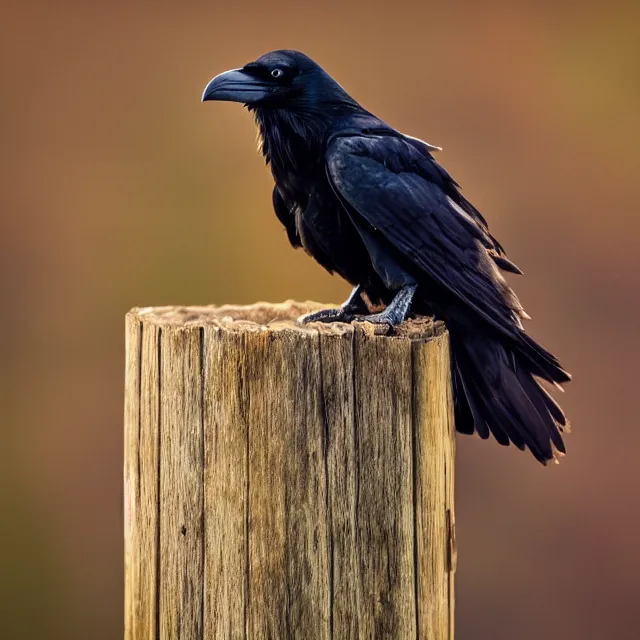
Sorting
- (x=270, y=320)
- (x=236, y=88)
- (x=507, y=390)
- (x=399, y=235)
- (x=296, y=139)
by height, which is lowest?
(x=507, y=390)

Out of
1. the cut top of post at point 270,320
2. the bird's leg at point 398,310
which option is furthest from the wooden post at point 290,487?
the bird's leg at point 398,310

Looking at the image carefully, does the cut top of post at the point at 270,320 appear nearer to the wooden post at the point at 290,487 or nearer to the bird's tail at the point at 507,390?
the wooden post at the point at 290,487

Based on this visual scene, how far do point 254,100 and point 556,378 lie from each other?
5.05 ft

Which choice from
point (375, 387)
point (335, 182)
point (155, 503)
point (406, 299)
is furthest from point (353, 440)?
point (335, 182)

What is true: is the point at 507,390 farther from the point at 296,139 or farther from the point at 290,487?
the point at 296,139

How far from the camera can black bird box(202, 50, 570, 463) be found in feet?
9.11

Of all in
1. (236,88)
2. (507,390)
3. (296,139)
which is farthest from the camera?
(296,139)

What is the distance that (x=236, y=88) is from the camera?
3078 mm

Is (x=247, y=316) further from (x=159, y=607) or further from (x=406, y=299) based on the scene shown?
(x=159, y=607)

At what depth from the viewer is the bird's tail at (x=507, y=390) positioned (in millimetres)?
2746

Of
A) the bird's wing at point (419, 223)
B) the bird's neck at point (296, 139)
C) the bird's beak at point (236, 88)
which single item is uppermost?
the bird's beak at point (236, 88)

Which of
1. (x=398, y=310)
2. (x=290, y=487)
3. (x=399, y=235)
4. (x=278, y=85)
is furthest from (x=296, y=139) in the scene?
(x=290, y=487)

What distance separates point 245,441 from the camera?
2006 mm

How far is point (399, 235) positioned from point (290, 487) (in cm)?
119
